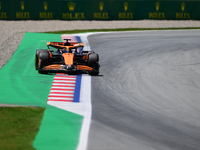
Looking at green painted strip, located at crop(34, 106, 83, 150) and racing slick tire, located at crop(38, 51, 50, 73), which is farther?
racing slick tire, located at crop(38, 51, 50, 73)

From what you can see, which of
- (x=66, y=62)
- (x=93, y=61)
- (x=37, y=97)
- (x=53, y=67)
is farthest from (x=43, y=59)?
(x=37, y=97)

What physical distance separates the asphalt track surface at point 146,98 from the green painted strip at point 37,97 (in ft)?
1.71

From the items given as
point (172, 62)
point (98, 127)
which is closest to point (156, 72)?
point (172, 62)

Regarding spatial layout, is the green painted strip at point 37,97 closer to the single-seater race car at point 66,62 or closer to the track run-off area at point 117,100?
the track run-off area at point 117,100

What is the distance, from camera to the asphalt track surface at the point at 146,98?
24.8 ft

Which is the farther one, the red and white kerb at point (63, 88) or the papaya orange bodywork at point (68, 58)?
the papaya orange bodywork at point (68, 58)

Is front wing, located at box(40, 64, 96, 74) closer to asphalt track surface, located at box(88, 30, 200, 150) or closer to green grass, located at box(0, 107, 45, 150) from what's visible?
asphalt track surface, located at box(88, 30, 200, 150)

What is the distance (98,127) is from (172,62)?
8815 mm

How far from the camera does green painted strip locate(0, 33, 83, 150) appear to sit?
23.8 feet
